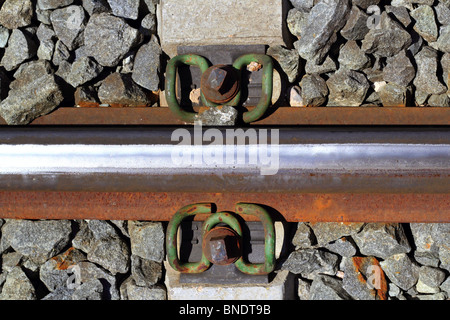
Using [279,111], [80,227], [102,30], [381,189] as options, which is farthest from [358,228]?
[102,30]

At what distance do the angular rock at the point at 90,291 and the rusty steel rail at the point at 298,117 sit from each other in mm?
922

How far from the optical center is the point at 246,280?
2594mm

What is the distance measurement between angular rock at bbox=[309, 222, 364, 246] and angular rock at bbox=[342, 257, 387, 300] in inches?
7.5

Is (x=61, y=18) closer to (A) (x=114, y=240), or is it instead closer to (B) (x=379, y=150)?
(A) (x=114, y=240)

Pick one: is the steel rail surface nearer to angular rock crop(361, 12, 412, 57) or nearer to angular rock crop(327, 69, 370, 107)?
angular rock crop(327, 69, 370, 107)

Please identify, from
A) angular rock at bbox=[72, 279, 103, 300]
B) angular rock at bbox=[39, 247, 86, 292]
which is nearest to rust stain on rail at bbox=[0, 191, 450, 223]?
angular rock at bbox=[39, 247, 86, 292]

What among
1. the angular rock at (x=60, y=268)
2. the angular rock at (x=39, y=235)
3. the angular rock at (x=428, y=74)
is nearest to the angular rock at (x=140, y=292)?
the angular rock at (x=60, y=268)

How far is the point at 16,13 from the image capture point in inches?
107

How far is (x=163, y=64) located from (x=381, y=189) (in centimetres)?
131

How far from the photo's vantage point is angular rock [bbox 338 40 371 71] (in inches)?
100

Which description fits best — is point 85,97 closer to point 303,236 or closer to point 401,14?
point 303,236

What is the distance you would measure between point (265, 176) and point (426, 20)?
3.96ft

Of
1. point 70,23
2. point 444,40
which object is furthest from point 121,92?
point 444,40

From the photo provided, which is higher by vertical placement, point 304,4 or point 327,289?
point 304,4
